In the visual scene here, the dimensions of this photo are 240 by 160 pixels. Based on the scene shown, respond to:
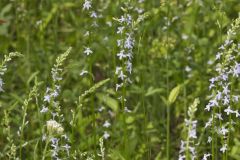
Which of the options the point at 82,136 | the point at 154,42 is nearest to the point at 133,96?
the point at 154,42

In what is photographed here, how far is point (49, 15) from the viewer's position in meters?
4.91

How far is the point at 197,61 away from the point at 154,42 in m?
0.47

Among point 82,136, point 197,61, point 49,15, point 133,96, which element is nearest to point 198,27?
point 197,61

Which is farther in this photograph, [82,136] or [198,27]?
[198,27]

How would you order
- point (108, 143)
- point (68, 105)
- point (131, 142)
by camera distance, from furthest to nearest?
point (68, 105) < point (108, 143) < point (131, 142)

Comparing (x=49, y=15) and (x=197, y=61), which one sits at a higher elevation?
(x=49, y=15)

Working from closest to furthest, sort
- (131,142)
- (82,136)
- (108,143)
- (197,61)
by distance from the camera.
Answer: (131,142), (82,136), (108,143), (197,61)

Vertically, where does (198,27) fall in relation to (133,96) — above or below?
above

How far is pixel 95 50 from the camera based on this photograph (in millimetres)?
4754

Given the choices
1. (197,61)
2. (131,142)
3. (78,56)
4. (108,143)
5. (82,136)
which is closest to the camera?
(131,142)

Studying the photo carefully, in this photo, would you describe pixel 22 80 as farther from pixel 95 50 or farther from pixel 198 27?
pixel 198 27

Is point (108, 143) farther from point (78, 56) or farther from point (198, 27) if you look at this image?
point (198, 27)

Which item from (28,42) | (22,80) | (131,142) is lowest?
(131,142)

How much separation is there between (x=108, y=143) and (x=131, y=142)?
0.67 m
